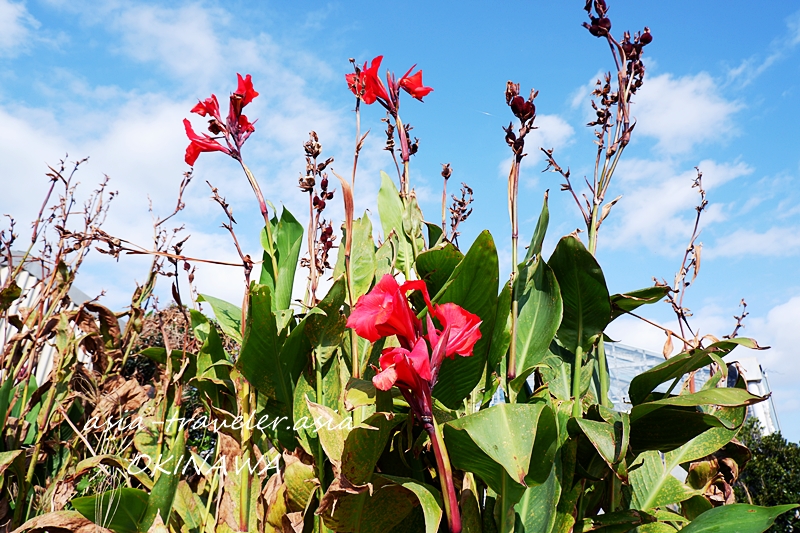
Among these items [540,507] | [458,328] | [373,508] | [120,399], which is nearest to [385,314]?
[458,328]

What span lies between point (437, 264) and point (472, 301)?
11cm

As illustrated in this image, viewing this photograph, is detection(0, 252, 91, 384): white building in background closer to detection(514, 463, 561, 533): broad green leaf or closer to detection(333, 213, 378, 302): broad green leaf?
detection(333, 213, 378, 302): broad green leaf

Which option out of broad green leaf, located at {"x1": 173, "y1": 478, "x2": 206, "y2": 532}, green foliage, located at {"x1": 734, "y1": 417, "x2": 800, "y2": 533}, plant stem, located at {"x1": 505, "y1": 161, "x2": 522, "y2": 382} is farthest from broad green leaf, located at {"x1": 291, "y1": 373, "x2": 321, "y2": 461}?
green foliage, located at {"x1": 734, "y1": 417, "x2": 800, "y2": 533}

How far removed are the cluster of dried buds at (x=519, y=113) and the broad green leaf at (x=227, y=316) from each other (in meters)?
0.69

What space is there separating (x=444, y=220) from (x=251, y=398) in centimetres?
59

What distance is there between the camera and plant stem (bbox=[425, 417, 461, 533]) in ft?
2.78

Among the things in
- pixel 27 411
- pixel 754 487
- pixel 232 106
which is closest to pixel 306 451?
pixel 232 106

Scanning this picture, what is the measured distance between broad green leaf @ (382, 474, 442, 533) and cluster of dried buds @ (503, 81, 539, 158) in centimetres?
62

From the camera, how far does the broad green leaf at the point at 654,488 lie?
1230 millimetres

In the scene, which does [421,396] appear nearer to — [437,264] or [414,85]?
[437,264]

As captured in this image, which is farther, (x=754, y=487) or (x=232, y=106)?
(x=754, y=487)

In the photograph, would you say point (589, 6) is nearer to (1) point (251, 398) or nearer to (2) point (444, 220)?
(2) point (444, 220)

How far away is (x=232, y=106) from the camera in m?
1.16

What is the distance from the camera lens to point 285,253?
4.31 ft
